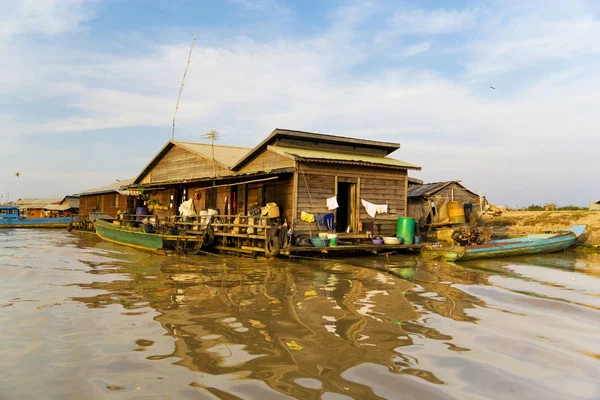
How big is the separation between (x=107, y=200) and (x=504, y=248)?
31676 mm

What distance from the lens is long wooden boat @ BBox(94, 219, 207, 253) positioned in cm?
1762

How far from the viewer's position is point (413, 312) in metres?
7.93

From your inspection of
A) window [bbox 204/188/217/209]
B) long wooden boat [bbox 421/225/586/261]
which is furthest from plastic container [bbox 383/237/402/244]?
window [bbox 204/188/217/209]

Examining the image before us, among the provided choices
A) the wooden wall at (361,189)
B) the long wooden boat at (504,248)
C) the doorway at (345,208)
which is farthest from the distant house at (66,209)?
the long wooden boat at (504,248)

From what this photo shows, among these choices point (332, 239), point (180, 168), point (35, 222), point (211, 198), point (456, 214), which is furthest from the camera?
point (35, 222)

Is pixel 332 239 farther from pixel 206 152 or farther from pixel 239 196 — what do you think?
pixel 206 152

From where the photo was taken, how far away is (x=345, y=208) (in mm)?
20953

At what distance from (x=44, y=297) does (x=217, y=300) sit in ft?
11.6

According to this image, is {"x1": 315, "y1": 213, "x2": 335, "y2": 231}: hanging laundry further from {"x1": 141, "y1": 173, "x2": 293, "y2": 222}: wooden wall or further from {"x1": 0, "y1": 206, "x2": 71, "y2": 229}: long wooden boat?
{"x1": 0, "y1": 206, "x2": 71, "y2": 229}: long wooden boat

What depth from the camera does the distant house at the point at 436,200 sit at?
916 inches

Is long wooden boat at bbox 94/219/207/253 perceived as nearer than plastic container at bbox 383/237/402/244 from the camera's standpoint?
No

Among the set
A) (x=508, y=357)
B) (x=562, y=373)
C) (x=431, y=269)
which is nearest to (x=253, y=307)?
(x=508, y=357)

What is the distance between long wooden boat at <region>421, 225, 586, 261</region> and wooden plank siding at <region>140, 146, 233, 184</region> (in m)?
10.0

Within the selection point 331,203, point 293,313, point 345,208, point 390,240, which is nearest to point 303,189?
point 331,203
